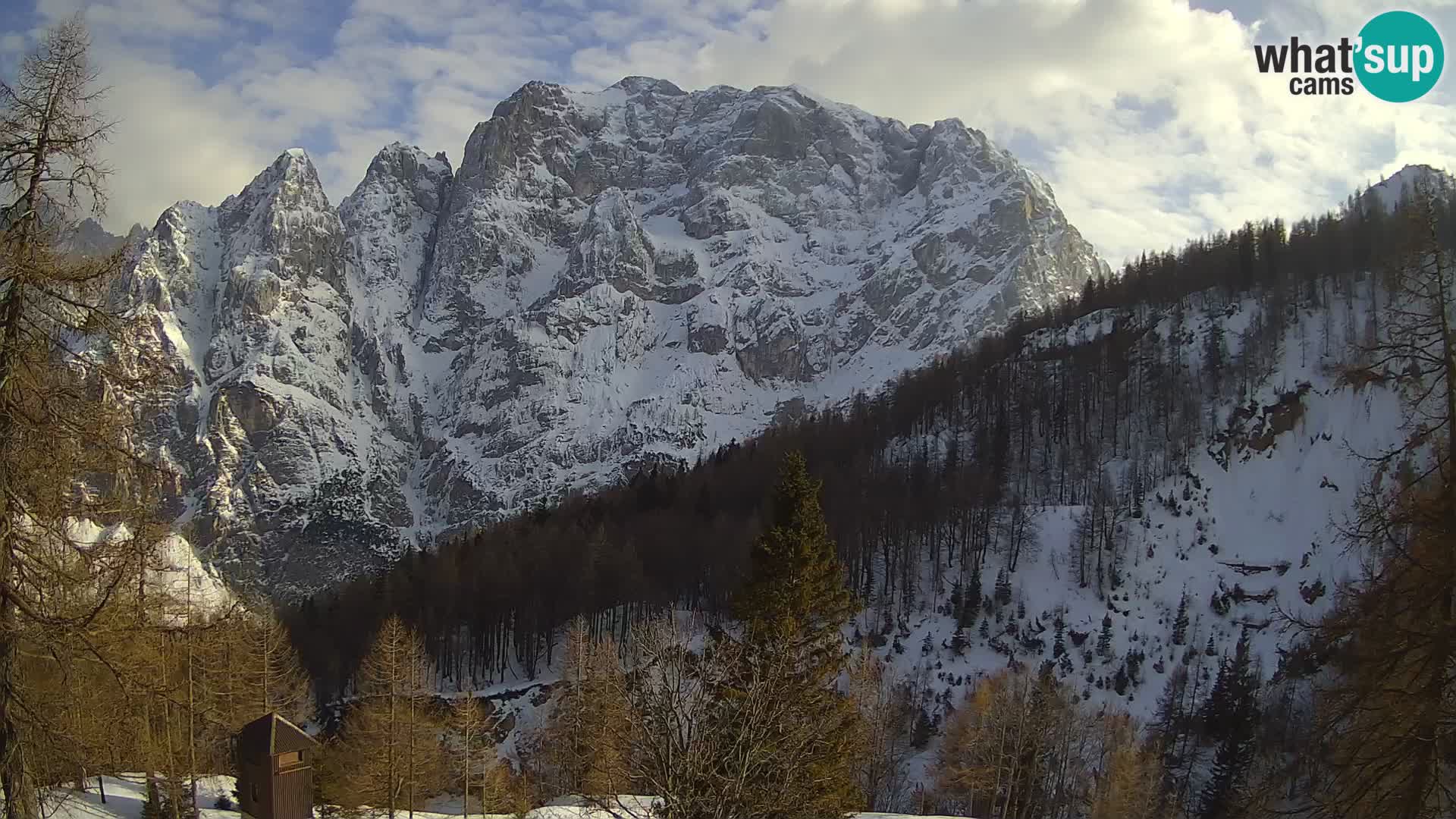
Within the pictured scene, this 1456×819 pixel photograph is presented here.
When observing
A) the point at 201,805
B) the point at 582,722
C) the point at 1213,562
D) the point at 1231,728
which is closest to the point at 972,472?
the point at 1213,562

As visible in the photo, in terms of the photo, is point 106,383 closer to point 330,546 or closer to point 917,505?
point 917,505

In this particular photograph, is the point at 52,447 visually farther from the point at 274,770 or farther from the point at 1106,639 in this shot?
the point at 1106,639

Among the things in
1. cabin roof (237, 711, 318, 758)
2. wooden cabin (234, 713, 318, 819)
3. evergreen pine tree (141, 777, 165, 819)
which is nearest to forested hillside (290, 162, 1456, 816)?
wooden cabin (234, 713, 318, 819)

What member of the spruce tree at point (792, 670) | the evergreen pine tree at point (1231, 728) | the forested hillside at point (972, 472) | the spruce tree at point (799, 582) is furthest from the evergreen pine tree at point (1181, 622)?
the spruce tree at point (799, 582)

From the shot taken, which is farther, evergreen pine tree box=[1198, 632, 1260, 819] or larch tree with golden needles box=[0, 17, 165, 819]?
evergreen pine tree box=[1198, 632, 1260, 819]

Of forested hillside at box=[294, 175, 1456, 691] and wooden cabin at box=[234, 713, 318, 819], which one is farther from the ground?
forested hillside at box=[294, 175, 1456, 691]

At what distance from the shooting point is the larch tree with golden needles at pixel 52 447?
945 cm

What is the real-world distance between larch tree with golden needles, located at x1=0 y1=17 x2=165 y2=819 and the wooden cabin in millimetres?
21110

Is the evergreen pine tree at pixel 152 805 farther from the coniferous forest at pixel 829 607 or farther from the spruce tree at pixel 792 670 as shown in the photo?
the spruce tree at pixel 792 670

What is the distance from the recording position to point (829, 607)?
21.6m

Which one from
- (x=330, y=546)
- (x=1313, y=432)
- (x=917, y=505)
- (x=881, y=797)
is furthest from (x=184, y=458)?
(x=1313, y=432)

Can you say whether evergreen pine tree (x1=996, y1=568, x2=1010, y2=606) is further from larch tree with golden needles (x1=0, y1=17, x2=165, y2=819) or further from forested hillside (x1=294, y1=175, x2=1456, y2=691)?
larch tree with golden needles (x1=0, y1=17, x2=165, y2=819)

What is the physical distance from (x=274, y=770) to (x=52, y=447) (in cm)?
2323

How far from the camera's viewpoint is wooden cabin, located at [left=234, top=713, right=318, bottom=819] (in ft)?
93.5
